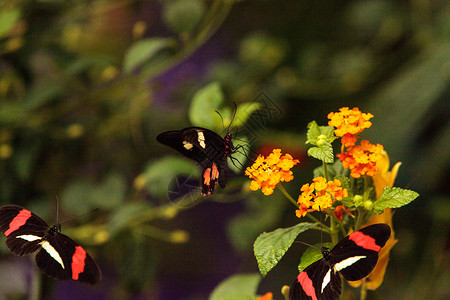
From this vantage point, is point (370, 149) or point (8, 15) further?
point (8, 15)

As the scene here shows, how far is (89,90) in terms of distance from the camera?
629 mm

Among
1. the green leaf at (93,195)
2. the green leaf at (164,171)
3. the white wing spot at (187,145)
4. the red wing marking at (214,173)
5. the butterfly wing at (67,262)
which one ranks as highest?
the white wing spot at (187,145)

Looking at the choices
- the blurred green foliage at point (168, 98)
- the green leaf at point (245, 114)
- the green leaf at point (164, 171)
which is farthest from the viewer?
the blurred green foliage at point (168, 98)

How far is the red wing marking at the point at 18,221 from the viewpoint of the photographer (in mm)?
224

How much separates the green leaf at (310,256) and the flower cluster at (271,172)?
40mm

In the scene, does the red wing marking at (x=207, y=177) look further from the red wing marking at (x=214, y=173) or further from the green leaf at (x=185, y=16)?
the green leaf at (x=185, y=16)

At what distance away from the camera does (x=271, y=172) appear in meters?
0.20

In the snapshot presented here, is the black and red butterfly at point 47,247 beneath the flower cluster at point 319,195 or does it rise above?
beneath

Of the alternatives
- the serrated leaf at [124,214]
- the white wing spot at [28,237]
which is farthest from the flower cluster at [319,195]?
the serrated leaf at [124,214]

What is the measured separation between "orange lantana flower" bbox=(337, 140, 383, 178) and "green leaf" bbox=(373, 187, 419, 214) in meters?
0.02

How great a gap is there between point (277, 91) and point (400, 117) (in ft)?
0.60

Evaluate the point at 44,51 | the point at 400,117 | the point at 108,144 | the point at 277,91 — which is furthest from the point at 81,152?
the point at 400,117

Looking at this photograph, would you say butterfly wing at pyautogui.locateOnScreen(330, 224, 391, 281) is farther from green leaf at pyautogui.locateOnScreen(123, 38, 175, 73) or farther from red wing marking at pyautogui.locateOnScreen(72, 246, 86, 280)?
green leaf at pyautogui.locateOnScreen(123, 38, 175, 73)

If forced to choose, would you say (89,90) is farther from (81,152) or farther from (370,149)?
(370,149)
